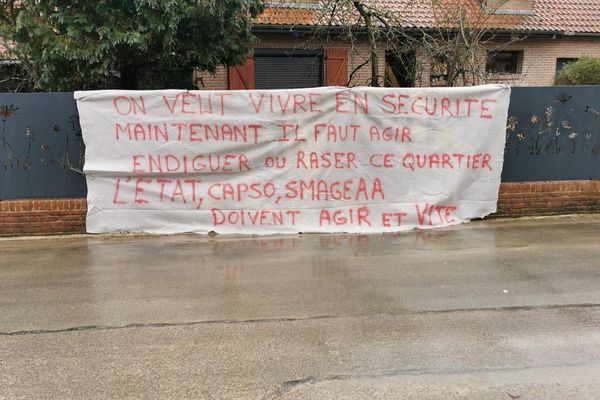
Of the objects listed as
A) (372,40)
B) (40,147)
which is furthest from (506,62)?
(40,147)

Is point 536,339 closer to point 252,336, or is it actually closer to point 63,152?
point 252,336

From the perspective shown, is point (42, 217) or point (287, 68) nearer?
point (42, 217)

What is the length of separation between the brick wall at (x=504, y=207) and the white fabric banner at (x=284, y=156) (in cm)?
34

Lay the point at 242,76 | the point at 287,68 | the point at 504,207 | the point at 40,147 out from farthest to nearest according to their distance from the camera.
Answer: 1. the point at 287,68
2. the point at 242,76
3. the point at 504,207
4. the point at 40,147

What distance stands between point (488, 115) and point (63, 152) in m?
5.58

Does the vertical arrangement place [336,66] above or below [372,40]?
below

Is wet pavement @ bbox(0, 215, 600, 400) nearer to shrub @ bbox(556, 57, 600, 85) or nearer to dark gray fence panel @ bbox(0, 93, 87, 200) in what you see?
dark gray fence panel @ bbox(0, 93, 87, 200)

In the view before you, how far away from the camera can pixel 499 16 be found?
14.2m

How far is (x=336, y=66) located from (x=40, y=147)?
845cm

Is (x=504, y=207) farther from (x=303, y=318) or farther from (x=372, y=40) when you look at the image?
(x=303, y=318)

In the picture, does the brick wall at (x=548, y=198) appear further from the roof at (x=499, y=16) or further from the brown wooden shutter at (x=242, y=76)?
the brown wooden shutter at (x=242, y=76)

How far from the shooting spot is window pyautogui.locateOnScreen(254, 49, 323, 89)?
13297 millimetres

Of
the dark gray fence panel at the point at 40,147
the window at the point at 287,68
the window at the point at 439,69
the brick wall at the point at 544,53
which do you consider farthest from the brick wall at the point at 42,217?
the brick wall at the point at 544,53

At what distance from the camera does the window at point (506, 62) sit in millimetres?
15044
